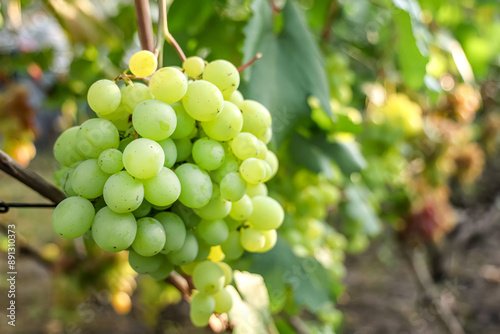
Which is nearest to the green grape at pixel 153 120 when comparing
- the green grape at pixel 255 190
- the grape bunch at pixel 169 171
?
the grape bunch at pixel 169 171

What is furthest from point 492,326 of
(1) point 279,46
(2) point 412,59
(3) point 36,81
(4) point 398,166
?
(3) point 36,81

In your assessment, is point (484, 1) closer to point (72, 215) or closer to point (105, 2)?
point (72, 215)

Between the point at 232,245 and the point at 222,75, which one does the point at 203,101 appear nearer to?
the point at 222,75

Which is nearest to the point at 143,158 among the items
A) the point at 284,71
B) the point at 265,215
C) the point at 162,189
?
the point at 162,189

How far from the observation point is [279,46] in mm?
547

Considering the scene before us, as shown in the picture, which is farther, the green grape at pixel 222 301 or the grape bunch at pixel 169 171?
the green grape at pixel 222 301

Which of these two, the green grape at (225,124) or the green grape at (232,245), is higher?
the green grape at (225,124)

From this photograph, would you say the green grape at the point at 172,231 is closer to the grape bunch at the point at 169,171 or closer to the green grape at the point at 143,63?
the grape bunch at the point at 169,171

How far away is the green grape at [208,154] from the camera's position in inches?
13.3

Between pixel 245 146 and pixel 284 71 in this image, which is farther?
pixel 284 71

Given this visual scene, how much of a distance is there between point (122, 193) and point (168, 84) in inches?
3.4

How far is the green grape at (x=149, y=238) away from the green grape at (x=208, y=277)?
76mm

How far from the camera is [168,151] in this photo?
33 cm

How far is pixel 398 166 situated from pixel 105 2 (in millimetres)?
1027
